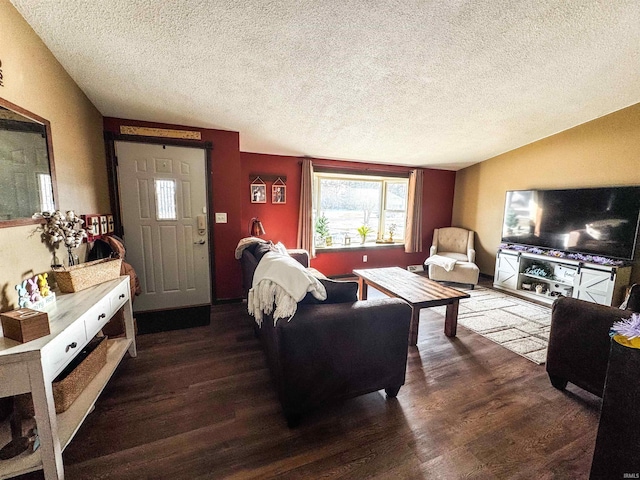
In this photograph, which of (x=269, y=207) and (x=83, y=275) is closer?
(x=83, y=275)

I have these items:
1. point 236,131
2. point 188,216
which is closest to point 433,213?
point 236,131

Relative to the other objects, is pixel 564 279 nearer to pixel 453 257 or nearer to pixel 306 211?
pixel 453 257

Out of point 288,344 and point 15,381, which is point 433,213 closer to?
point 288,344

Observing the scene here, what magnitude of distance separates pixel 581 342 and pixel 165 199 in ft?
12.9

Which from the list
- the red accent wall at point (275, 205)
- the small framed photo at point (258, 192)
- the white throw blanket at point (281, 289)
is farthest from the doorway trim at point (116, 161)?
A: the white throw blanket at point (281, 289)

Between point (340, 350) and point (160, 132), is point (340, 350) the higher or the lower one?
the lower one

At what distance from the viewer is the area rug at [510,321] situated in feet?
8.00

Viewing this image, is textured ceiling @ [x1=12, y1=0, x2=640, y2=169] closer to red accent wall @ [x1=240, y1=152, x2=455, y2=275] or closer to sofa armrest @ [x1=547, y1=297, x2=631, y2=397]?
red accent wall @ [x1=240, y1=152, x2=455, y2=275]

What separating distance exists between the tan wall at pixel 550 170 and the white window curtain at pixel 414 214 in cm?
100

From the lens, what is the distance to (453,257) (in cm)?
458

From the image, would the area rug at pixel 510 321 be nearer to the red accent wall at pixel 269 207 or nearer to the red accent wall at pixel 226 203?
the red accent wall at pixel 269 207

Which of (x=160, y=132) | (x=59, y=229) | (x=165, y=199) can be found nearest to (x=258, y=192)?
(x=165, y=199)

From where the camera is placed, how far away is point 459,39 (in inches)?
71.4

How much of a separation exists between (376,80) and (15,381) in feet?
9.37
